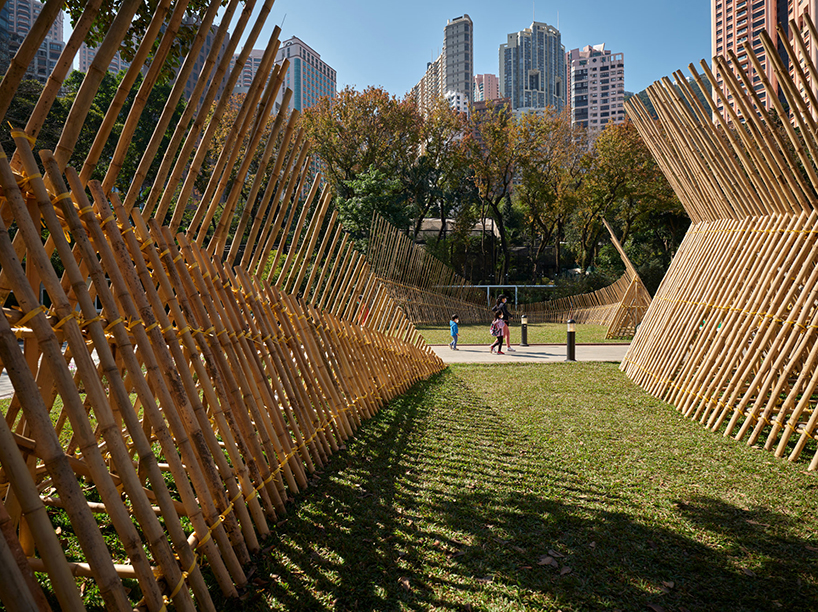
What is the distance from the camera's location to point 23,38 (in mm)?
7680

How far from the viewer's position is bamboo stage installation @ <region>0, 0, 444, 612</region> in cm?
185

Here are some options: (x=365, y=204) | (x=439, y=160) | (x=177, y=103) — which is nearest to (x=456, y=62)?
(x=439, y=160)

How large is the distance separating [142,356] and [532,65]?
13903 cm

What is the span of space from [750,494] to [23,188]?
4.98 m

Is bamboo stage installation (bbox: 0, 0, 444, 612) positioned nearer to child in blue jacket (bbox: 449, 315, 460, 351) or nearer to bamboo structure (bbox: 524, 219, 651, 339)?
child in blue jacket (bbox: 449, 315, 460, 351)

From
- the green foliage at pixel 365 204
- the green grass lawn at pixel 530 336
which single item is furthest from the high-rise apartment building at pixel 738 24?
the green grass lawn at pixel 530 336

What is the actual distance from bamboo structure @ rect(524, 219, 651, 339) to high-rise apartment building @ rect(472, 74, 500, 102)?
4195 inches

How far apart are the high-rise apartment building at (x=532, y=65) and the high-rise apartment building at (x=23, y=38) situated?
92.5 meters

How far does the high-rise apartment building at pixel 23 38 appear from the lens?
20459 mm

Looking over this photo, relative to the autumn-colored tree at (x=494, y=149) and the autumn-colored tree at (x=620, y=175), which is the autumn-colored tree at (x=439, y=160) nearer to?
the autumn-colored tree at (x=494, y=149)

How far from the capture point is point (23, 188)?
2.27 meters

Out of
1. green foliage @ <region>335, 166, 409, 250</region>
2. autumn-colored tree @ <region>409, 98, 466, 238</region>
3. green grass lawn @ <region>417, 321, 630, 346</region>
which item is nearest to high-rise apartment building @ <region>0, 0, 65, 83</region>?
green grass lawn @ <region>417, 321, 630, 346</region>

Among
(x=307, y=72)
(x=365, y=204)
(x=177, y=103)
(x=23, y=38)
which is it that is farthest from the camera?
(x=307, y=72)

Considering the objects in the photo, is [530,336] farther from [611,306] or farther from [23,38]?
[23,38]
